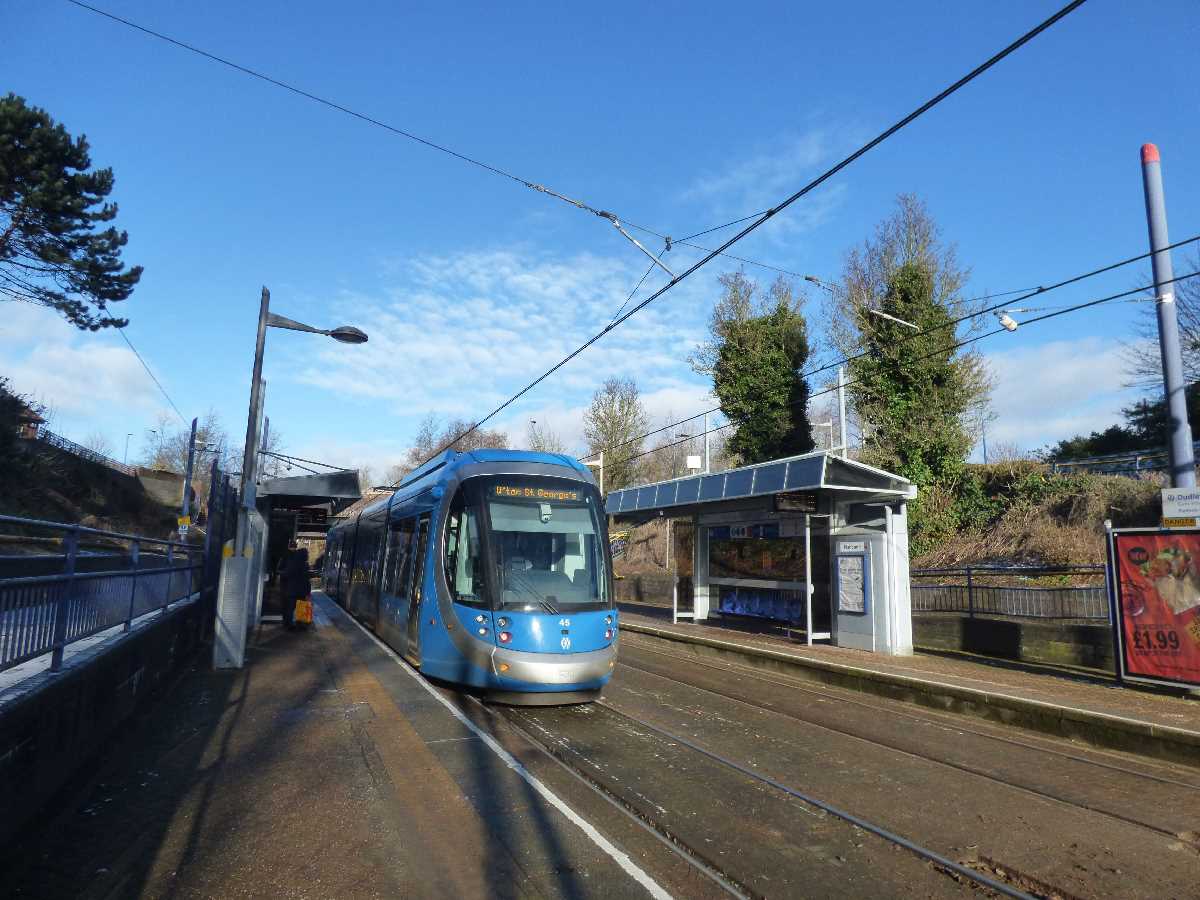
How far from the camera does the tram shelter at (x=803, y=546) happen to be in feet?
47.3

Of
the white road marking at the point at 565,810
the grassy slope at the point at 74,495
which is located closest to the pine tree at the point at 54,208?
the grassy slope at the point at 74,495

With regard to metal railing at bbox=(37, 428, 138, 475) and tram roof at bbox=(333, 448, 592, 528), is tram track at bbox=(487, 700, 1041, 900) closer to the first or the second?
tram roof at bbox=(333, 448, 592, 528)

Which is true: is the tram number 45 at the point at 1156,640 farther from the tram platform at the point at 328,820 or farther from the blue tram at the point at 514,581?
the tram platform at the point at 328,820

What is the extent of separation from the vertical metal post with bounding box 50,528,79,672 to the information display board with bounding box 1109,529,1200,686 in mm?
12547

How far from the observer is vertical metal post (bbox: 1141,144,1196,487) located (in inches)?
434

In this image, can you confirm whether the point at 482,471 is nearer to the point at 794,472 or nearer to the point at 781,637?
the point at 794,472

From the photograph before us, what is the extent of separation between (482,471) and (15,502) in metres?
31.0

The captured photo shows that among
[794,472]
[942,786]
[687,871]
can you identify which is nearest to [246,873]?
[687,871]

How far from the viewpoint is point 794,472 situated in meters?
15.0

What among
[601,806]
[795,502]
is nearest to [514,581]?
[601,806]

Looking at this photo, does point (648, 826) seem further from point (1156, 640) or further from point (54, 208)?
point (54, 208)

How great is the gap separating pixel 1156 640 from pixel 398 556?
37.7 feet

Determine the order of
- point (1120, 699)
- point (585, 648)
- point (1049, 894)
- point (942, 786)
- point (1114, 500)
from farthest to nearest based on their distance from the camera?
point (1114, 500) → point (1120, 699) → point (585, 648) → point (942, 786) → point (1049, 894)

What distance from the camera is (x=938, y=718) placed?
32.3ft
